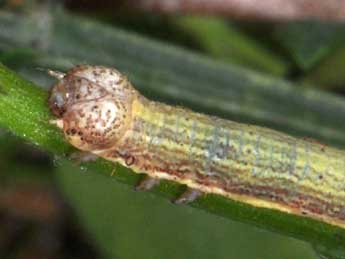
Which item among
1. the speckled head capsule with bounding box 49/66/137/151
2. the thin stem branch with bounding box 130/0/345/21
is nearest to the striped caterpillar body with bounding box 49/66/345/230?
the speckled head capsule with bounding box 49/66/137/151

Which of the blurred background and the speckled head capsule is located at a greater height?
the speckled head capsule

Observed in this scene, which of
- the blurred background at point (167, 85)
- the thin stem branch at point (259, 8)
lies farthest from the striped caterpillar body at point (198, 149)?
the thin stem branch at point (259, 8)

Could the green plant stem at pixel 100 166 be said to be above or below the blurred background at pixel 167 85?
above

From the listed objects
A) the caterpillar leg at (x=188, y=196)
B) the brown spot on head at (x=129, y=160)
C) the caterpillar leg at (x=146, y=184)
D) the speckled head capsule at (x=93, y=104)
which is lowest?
the caterpillar leg at (x=188, y=196)

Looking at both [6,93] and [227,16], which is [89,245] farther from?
[6,93]

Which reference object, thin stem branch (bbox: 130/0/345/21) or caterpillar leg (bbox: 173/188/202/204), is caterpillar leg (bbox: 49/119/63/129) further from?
thin stem branch (bbox: 130/0/345/21)

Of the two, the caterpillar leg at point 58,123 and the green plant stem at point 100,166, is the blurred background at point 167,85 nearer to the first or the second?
the green plant stem at point 100,166
